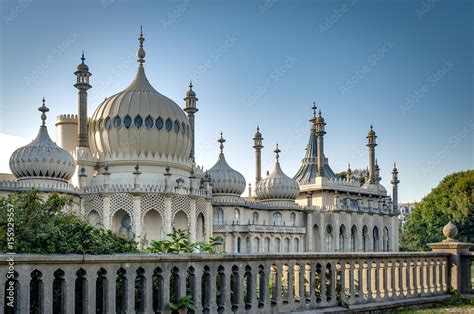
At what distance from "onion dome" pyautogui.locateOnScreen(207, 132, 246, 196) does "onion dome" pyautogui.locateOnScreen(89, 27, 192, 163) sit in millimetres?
5791

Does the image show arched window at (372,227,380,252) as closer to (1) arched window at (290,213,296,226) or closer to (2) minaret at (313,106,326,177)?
(2) minaret at (313,106,326,177)

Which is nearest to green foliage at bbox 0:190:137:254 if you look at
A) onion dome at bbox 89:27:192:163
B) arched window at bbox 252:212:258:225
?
onion dome at bbox 89:27:192:163

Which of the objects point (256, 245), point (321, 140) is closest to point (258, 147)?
point (321, 140)

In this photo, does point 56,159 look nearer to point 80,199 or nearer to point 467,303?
point 80,199

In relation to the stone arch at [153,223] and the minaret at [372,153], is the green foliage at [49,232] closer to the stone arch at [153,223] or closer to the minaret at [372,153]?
the stone arch at [153,223]

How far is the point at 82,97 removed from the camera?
37094mm

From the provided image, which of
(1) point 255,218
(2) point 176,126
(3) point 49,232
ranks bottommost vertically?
(1) point 255,218

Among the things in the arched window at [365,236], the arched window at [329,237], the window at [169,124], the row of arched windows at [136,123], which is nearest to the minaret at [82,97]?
the row of arched windows at [136,123]

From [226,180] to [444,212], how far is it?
2158 centimetres

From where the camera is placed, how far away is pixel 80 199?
34375 millimetres

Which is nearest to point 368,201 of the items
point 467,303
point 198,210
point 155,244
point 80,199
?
point 198,210

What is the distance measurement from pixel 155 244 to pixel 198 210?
26.0 m

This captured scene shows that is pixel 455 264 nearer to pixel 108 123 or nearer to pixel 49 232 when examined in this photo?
pixel 49 232

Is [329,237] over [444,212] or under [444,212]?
under
